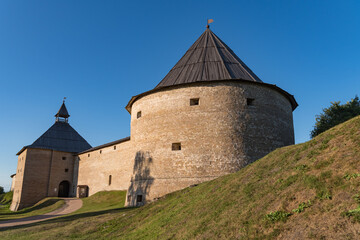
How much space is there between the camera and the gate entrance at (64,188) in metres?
31.6

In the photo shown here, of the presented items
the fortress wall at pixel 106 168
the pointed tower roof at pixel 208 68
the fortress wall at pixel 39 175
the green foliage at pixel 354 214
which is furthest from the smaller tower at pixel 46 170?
the green foliage at pixel 354 214

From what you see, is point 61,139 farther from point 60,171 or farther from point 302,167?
point 302,167

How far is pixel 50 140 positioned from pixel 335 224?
33.2m

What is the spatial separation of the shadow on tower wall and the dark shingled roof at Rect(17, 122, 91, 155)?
717 inches

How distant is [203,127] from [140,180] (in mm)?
4783

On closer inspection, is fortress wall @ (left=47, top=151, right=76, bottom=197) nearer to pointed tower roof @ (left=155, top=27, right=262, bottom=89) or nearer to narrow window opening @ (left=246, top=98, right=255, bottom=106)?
pointed tower roof @ (left=155, top=27, right=262, bottom=89)

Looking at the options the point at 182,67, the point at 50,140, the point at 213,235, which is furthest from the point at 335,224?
the point at 50,140

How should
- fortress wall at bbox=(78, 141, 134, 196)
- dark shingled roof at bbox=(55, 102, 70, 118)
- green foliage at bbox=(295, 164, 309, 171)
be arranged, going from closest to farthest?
green foliage at bbox=(295, 164, 309, 171) → fortress wall at bbox=(78, 141, 134, 196) → dark shingled roof at bbox=(55, 102, 70, 118)

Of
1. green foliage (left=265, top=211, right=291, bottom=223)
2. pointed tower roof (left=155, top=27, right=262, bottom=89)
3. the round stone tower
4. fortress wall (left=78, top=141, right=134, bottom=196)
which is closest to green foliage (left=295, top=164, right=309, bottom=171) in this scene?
green foliage (left=265, top=211, right=291, bottom=223)

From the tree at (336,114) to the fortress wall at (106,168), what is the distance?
623 inches

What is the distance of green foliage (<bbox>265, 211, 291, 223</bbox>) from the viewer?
5.19 m

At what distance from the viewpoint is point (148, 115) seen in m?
17.1

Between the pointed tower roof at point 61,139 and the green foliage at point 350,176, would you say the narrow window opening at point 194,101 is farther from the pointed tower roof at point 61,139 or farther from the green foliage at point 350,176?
the pointed tower roof at point 61,139

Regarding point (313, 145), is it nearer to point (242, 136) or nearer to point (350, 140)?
point (350, 140)
